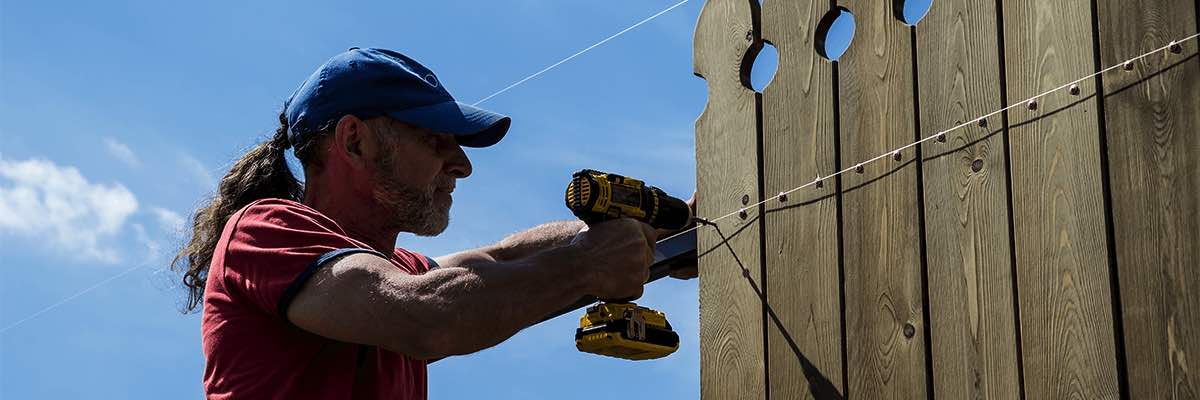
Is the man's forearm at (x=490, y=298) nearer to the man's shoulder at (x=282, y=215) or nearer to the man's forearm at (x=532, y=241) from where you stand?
the man's shoulder at (x=282, y=215)

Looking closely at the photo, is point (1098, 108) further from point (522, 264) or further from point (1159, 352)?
point (522, 264)

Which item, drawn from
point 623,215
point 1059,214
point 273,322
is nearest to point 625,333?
point 623,215

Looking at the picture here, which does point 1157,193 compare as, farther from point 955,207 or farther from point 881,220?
point 881,220

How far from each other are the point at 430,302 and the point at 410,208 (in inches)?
23.2

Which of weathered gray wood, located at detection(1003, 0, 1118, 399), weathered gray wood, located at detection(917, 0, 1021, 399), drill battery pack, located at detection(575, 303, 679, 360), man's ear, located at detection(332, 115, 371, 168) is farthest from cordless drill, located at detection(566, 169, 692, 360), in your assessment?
weathered gray wood, located at detection(1003, 0, 1118, 399)

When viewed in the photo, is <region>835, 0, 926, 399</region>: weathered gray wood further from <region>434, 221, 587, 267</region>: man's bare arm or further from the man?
<region>434, 221, 587, 267</region>: man's bare arm

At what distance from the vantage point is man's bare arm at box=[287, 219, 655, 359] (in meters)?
2.55

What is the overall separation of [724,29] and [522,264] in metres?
1.20

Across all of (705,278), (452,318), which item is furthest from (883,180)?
(452,318)

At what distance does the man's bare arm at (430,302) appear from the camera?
2.55 m

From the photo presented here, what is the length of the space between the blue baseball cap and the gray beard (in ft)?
0.49

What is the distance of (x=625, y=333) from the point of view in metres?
3.14

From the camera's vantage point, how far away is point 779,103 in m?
3.38

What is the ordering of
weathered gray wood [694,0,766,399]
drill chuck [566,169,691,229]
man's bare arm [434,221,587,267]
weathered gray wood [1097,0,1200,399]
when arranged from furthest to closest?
man's bare arm [434,221,587,267]
weathered gray wood [694,0,766,399]
drill chuck [566,169,691,229]
weathered gray wood [1097,0,1200,399]
